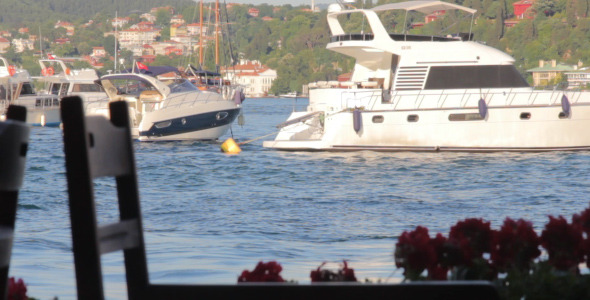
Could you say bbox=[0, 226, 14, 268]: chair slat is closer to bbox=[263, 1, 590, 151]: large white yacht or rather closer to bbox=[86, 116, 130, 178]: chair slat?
bbox=[86, 116, 130, 178]: chair slat

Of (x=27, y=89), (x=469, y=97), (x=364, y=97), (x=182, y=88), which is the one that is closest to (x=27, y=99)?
(x=27, y=89)

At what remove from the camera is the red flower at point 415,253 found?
328cm

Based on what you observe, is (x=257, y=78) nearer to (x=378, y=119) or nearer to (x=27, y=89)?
(x=27, y=89)

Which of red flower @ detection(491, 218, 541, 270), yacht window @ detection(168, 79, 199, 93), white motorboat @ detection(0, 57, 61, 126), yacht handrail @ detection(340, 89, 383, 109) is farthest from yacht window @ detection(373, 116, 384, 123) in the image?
white motorboat @ detection(0, 57, 61, 126)

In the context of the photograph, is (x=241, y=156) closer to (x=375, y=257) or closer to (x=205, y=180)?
(x=205, y=180)

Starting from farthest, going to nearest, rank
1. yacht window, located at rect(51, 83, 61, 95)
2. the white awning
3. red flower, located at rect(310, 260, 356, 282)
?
1. yacht window, located at rect(51, 83, 61, 95)
2. the white awning
3. red flower, located at rect(310, 260, 356, 282)

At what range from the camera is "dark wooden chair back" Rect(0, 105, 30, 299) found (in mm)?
2287

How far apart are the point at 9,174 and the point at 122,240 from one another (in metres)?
0.40

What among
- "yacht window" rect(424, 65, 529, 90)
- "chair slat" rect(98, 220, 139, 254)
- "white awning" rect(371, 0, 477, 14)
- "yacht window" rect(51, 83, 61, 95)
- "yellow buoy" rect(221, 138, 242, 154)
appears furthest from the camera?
"yacht window" rect(51, 83, 61, 95)

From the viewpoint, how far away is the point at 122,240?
104 inches

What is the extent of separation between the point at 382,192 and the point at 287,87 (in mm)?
151586

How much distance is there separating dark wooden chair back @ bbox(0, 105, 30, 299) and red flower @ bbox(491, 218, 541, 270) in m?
1.70

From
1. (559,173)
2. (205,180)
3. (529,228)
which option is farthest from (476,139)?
(529,228)

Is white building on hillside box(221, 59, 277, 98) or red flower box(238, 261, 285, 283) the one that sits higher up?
red flower box(238, 261, 285, 283)
